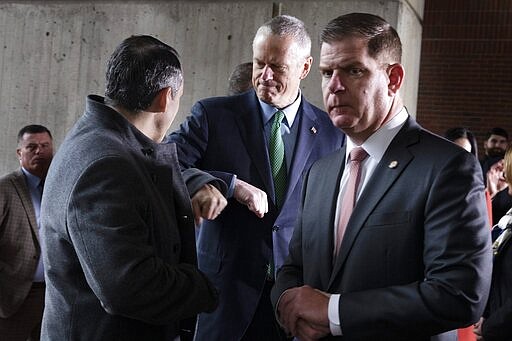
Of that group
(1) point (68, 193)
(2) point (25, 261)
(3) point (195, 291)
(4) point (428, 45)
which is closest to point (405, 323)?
(3) point (195, 291)

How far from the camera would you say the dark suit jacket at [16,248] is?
18.0 feet

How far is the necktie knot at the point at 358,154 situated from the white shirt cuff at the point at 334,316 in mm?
403

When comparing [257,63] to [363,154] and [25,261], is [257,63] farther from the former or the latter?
[25,261]

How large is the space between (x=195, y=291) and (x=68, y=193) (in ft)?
1.43

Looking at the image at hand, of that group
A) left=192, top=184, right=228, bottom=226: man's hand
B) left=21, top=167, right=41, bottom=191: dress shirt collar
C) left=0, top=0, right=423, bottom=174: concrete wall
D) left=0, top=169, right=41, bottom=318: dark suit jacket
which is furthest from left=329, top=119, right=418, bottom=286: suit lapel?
left=0, top=0, right=423, bottom=174: concrete wall

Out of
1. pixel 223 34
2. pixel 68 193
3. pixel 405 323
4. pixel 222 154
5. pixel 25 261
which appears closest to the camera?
pixel 405 323

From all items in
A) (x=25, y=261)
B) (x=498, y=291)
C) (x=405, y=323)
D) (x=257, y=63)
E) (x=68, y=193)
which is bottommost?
(x=25, y=261)

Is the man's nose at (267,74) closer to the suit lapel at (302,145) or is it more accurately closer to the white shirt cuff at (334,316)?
the suit lapel at (302,145)

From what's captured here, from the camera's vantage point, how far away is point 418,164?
2.08 metres

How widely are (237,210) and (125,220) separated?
3.08 ft

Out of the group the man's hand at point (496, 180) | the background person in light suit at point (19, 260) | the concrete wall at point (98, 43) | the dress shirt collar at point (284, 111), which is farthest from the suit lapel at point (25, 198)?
the man's hand at point (496, 180)

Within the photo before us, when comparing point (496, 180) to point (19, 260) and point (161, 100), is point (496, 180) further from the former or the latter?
point (161, 100)

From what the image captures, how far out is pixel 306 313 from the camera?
2.08 metres

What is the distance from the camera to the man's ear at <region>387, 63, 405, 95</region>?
224 cm
